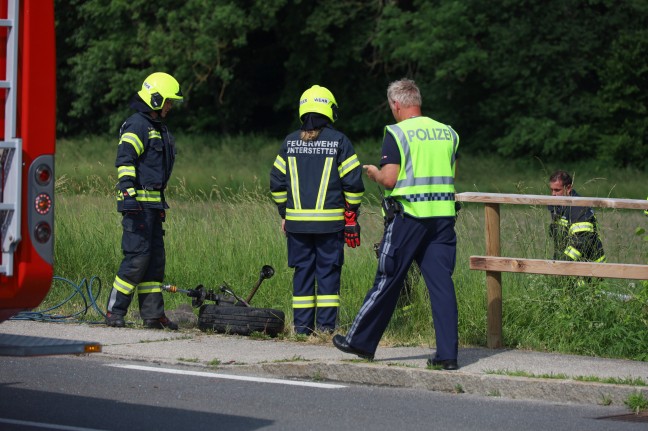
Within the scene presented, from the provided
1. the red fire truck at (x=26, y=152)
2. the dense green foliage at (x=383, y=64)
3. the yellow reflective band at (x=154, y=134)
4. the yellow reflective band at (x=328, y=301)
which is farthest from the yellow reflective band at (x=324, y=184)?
the dense green foliage at (x=383, y=64)

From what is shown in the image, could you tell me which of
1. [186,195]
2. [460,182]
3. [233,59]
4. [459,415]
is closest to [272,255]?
[186,195]

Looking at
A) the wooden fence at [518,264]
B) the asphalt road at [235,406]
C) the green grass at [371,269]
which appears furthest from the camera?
the green grass at [371,269]

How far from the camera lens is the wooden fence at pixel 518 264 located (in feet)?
29.1

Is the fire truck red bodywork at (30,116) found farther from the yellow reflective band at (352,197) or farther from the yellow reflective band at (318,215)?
the yellow reflective band at (352,197)

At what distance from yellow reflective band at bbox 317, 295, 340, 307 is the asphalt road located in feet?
5.22

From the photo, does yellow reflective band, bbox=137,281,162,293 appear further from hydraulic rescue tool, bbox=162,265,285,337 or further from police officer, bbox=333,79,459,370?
police officer, bbox=333,79,459,370

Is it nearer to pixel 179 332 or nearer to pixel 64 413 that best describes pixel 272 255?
pixel 179 332

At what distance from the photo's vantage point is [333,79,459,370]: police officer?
27.7ft

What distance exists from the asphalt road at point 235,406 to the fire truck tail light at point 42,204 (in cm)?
133

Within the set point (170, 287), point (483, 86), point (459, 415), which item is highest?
point (483, 86)

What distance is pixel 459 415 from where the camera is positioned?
7445mm

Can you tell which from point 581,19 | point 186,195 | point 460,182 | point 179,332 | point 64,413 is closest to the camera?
point 64,413

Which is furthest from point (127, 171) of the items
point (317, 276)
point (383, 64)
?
point (383, 64)

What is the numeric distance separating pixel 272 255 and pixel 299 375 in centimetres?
399
